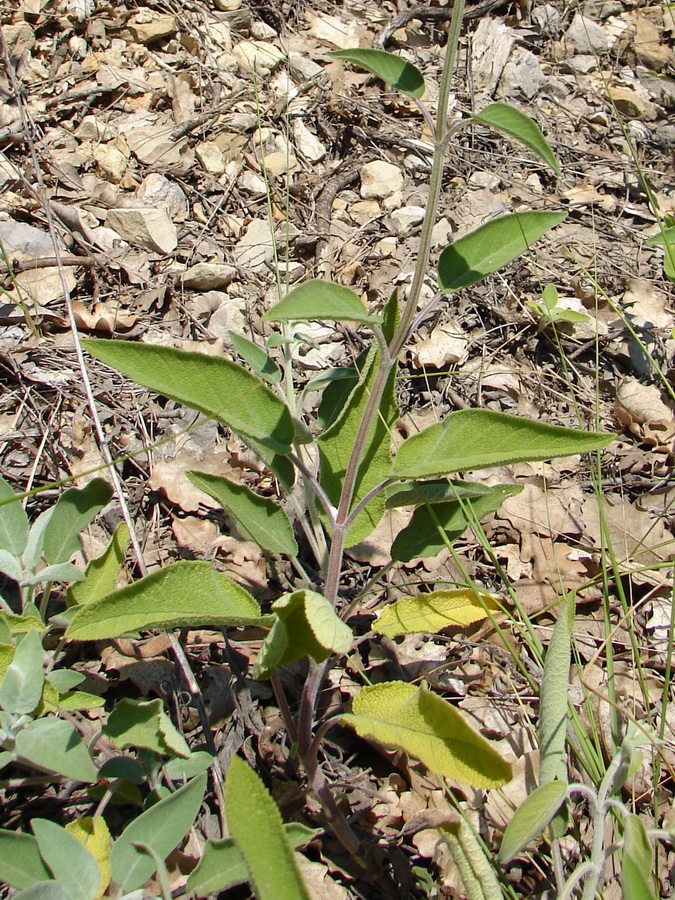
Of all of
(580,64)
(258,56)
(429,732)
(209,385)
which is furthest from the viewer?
(580,64)

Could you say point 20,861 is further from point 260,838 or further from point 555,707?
point 555,707

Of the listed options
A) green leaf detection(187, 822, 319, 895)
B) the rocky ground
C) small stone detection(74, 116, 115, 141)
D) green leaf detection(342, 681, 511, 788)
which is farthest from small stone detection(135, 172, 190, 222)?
green leaf detection(187, 822, 319, 895)

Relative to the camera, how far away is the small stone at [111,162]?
256 centimetres

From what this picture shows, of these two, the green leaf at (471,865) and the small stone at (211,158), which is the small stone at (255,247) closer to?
the small stone at (211,158)

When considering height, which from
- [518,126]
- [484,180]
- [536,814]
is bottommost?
[536,814]

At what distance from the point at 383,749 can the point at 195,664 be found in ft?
1.56

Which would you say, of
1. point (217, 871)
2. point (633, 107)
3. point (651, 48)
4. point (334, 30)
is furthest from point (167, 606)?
point (651, 48)

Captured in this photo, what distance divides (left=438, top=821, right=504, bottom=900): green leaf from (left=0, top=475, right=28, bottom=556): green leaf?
983mm

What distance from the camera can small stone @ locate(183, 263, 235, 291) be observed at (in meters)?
2.36

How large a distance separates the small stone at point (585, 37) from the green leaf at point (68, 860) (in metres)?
3.76

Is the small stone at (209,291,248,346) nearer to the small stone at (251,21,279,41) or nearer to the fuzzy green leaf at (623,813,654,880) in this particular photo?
the small stone at (251,21,279,41)

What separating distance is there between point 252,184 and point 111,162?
1.69 ft

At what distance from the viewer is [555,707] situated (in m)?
1.26

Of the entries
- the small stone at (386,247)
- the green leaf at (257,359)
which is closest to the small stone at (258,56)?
the small stone at (386,247)
